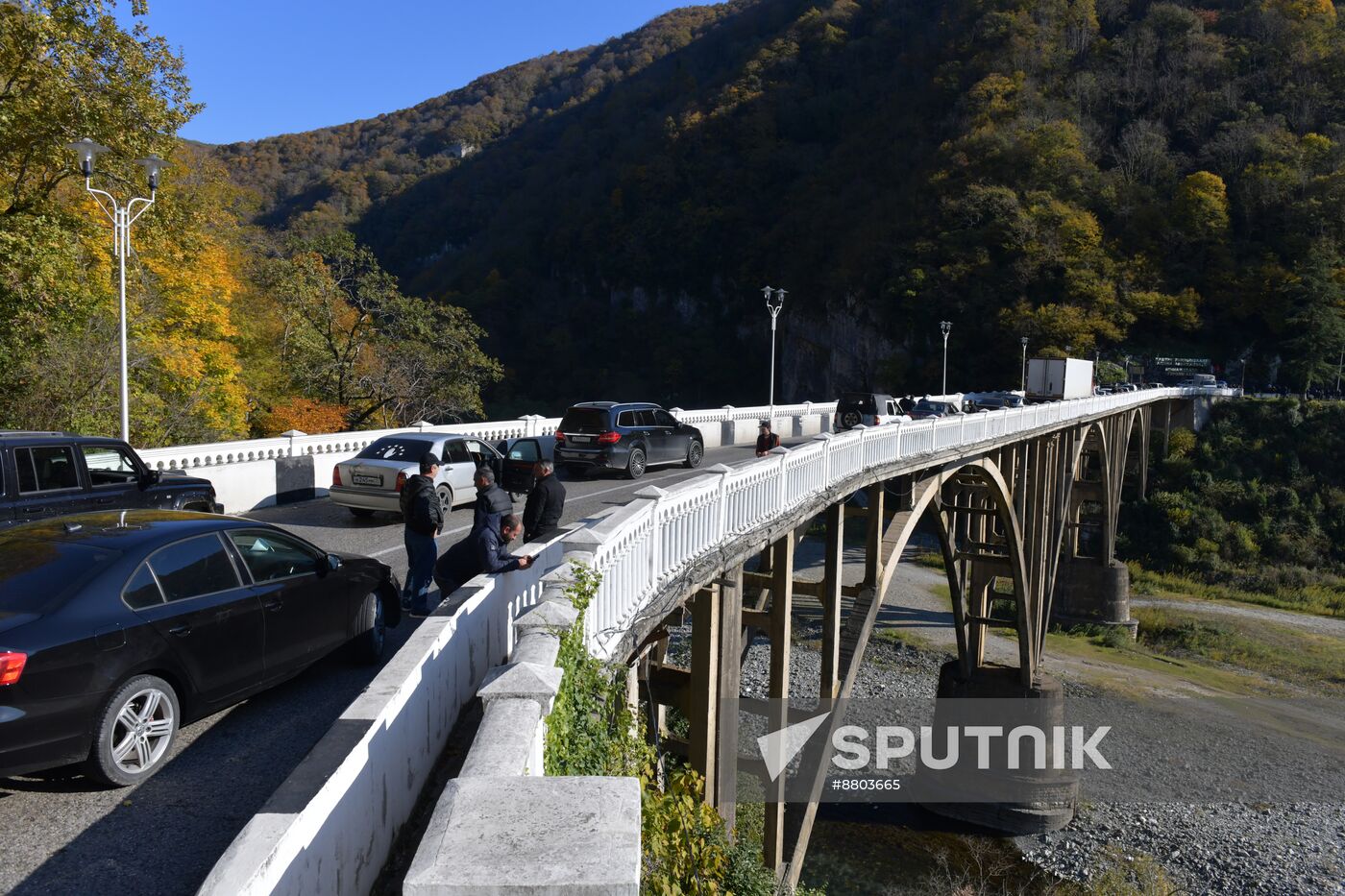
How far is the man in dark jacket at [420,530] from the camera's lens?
8.14m

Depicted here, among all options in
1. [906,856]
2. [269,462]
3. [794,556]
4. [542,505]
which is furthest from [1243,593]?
[542,505]

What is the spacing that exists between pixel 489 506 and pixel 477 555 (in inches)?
15.7

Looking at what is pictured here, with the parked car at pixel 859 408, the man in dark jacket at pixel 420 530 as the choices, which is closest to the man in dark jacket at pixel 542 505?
the man in dark jacket at pixel 420 530

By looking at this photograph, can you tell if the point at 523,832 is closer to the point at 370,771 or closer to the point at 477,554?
the point at 370,771

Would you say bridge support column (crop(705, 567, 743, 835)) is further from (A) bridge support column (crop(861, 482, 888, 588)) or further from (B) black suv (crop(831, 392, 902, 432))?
(B) black suv (crop(831, 392, 902, 432))

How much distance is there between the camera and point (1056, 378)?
35.8 m

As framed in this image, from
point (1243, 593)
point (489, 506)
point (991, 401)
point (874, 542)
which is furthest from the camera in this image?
point (1243, 593)

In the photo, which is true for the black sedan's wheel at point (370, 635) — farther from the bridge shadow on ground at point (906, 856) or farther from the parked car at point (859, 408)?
the parked car at point (859, 408)

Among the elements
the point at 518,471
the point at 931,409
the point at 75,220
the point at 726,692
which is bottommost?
the point at 726,692

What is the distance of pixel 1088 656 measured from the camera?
31.0 metres

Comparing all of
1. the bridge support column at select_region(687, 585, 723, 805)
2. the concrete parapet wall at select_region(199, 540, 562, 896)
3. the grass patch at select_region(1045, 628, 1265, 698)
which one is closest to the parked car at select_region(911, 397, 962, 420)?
the grass patch at select_region(1045, 628, 1265, 698)

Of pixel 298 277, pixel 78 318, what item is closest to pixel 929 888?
pixel 78 318

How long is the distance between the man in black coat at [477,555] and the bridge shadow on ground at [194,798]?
3.84 feet

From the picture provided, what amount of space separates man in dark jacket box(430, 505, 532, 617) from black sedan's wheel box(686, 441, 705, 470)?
529 inches
